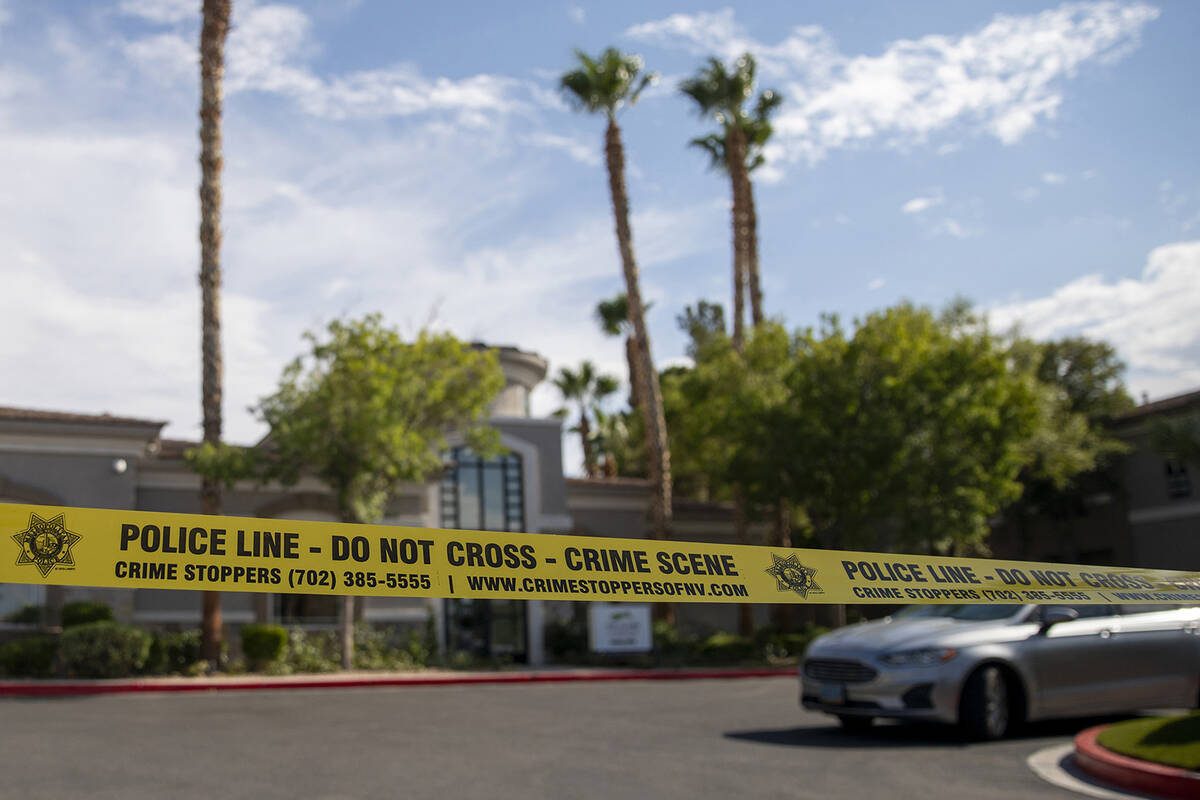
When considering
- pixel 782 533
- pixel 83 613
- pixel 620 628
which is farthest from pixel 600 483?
pixel 83 613

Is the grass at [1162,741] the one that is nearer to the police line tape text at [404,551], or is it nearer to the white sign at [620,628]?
the police line tape text at [404,551]

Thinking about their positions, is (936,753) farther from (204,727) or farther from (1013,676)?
(204,727)

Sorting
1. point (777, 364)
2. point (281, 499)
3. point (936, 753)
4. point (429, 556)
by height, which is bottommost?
point (936, 753)

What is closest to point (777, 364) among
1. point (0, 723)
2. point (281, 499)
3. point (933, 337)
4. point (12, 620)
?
point (933, 337)

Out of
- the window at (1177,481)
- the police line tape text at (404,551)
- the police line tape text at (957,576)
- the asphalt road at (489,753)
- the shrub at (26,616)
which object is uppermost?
the window at (1177,481)

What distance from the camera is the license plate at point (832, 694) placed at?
1006 centimetres

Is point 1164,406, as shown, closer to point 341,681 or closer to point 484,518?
point 484,518

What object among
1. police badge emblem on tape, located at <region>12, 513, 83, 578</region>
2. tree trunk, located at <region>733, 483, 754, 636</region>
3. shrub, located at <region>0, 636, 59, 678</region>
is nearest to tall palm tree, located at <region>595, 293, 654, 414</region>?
tree trunk, located at <region>733, 483, 754, 636</region>

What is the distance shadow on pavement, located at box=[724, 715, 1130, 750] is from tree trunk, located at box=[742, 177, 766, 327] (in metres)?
20.8

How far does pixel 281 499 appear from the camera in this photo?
79.2ft

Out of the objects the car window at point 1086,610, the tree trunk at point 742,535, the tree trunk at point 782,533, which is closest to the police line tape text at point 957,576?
the car window at point 1086,610

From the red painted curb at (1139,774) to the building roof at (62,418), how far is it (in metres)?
19.0

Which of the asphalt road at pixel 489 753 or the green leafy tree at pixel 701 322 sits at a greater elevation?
the green leafy tree at pixel 701 322

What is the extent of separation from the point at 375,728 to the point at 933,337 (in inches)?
777
